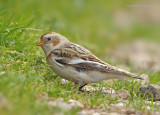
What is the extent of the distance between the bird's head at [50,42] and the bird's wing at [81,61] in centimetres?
25

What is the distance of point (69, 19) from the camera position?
13.7 meters

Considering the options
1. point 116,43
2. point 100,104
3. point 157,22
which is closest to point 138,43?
point 116,43

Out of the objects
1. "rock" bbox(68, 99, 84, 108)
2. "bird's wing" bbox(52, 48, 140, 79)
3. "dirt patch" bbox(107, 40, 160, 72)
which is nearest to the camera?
"rock" bbox(68, 99, 84, 108)

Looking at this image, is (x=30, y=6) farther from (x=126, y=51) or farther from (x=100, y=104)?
(x=100, y=104)

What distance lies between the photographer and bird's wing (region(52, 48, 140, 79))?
5680mm

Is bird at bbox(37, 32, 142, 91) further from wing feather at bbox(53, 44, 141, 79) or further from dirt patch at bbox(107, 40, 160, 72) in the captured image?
dirt patch at bbox(107, 40, 160, 72)

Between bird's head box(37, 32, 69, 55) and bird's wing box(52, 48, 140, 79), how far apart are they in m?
0.25

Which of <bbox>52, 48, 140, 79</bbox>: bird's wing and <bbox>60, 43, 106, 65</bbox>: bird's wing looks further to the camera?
<bbox>60, 43, 106, 65</bbox>: bird's wing

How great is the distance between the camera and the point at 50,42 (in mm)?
6242

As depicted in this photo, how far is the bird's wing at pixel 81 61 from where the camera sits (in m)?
5.68

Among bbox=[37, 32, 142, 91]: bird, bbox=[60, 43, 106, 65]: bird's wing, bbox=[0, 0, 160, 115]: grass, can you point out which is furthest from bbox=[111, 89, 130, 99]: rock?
bbox=[60, 43, 106, 65]: bird's wing

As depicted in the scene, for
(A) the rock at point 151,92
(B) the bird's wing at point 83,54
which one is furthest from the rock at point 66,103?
(A) the rock at point 151,92

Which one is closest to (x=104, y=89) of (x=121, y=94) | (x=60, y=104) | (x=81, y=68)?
(x=121, y=94)

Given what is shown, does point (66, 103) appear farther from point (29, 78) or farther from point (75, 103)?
point (29, 78)
